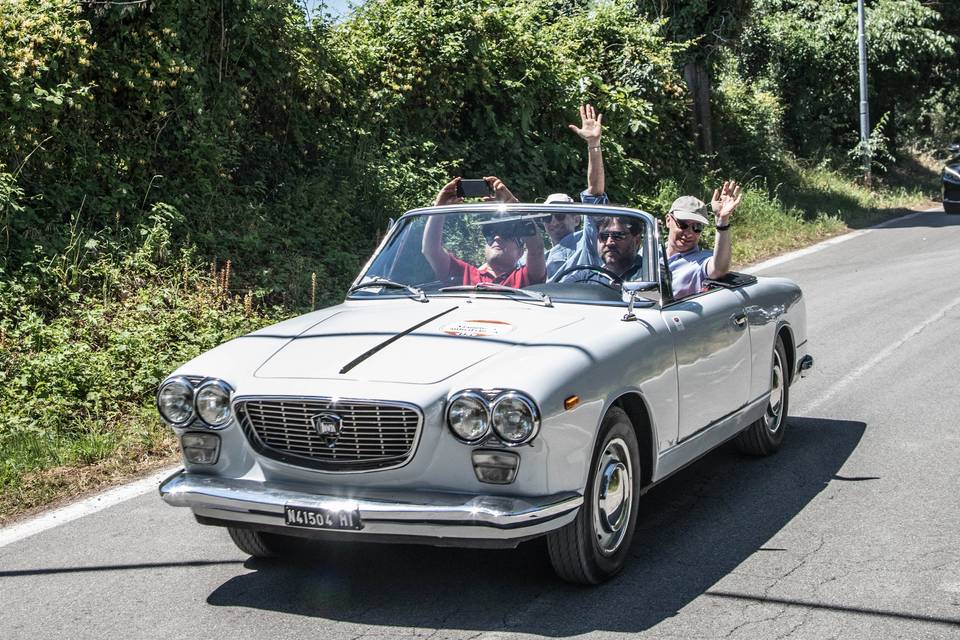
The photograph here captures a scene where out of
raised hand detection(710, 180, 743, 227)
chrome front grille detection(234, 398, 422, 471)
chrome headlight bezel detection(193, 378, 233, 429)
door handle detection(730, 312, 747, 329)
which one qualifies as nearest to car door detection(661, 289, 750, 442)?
door handle detection(730, 312, 747, 329)

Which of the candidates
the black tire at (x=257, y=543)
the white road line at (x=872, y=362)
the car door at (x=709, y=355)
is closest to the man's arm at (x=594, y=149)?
the car door at (x=709, y=355)

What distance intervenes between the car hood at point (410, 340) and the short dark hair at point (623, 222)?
0.71m

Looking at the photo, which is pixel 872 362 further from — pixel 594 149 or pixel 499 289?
pixel 499 289

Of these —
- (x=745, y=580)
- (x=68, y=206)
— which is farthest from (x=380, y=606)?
(x=68, y=206)

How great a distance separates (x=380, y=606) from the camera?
499 cm

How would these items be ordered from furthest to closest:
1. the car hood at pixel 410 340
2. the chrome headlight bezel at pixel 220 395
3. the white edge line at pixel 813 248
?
1. the white edge line at pixel 813 248
2. the chrome headlight bezel at pixel 220 395
3. the car hood at pixel 410 340

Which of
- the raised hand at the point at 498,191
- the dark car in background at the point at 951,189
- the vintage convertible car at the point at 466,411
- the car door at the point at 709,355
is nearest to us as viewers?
the vintage convertible car at the point at 466,411

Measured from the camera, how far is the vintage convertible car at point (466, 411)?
4.70 m

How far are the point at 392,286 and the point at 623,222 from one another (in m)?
1.23

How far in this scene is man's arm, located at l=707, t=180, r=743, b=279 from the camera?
6.81 metres

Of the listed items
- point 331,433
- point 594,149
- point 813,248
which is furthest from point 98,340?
point 813,248

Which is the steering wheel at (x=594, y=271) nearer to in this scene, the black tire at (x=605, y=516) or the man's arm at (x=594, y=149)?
the black tire at (x=605, y=516)

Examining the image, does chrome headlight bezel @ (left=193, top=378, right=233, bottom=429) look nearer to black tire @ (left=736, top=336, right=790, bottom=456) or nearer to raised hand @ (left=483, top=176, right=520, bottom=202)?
raised hand @ (left=483, top=176, right=520, bottom=202)

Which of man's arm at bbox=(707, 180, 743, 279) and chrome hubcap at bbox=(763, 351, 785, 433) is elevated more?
man's arm at bbox=(707, 180, 743, 279)
